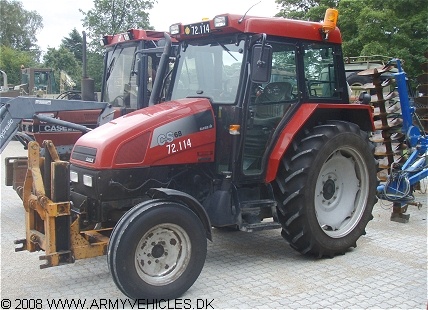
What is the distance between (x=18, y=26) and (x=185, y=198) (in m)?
53.2

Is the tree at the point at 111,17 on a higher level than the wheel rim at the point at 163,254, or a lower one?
higher

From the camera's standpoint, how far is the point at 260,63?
5.04 metres

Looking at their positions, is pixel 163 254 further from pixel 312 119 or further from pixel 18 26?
pixel 18 26

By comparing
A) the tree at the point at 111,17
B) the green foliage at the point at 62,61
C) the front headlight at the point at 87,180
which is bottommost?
the front headlight at the point at 87,180

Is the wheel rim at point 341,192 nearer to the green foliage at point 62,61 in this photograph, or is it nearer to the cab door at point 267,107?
the cab door at point 267,107

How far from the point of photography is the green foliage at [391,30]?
820 inches

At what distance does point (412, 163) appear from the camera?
7.61 metres

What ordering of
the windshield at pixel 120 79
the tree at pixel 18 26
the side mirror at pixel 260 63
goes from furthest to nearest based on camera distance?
the tree at pixel 18 26, the windshield at pixel 120 79, the side mirror at pixel 260 63

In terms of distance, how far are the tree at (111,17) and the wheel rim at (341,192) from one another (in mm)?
24147

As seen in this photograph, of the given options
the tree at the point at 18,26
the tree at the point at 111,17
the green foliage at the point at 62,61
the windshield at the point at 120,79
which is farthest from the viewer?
the tree at the point at 18,26

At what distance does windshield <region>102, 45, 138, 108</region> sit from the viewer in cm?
934

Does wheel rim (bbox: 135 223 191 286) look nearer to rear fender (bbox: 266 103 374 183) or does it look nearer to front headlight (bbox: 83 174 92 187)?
front headlight (bbox: 83 174 92 187)

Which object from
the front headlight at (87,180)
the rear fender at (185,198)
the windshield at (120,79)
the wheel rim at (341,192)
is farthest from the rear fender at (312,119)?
the windshield at (120,79)

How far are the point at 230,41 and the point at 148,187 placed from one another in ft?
5.85
